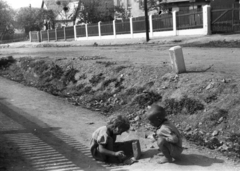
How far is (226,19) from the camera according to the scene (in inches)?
902

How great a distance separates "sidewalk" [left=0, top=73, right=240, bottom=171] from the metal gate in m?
15.4

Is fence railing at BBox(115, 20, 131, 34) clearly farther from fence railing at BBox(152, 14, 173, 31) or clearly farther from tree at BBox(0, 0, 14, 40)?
tree at BBox(0, 0, 14, 40)

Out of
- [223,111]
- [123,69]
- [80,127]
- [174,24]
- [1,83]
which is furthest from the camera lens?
[174,24]

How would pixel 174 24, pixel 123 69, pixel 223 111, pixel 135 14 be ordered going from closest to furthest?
pixel 223 111
pixel 123 69
pixel 174 24
pixel 135 14

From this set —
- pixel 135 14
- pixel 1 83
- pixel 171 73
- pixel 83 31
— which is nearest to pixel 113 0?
pixel 135 14

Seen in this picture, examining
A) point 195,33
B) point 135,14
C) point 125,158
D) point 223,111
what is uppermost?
point 135,14

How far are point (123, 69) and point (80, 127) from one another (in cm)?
291

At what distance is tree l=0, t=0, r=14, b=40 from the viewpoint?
62.1 m

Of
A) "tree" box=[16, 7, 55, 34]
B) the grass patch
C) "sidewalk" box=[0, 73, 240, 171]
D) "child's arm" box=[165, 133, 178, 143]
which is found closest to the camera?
"child's arm" box=[165, 133, 178, 143]

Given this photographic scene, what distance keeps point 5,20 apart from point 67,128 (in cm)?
6071

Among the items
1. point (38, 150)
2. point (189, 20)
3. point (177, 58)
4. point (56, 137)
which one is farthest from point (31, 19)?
point (38, 150)

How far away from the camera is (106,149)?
5.21 meters

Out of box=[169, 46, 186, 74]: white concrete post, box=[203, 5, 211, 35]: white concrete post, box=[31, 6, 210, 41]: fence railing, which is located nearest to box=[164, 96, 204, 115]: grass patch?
box=[169, 46, 186, 74]: white concrete post

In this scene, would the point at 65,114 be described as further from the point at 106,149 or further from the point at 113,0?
the point at 113,0
